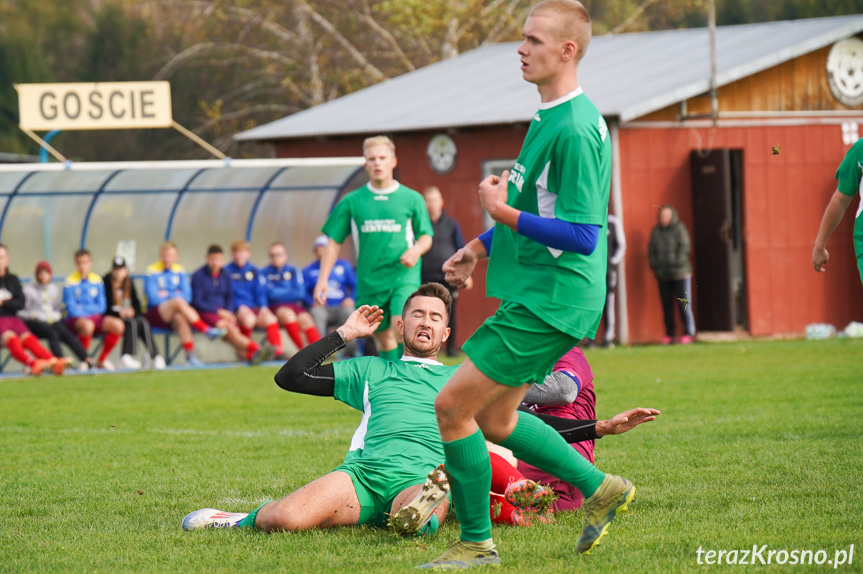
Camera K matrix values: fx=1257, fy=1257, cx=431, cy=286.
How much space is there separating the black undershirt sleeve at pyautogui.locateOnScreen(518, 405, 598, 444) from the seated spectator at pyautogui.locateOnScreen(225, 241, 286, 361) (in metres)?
11.2

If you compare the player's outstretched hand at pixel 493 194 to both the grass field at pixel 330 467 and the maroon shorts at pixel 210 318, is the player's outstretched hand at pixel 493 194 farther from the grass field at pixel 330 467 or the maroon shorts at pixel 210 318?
the maroon shorts at pixel 210 318

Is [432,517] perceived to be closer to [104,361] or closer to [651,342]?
[104,361]

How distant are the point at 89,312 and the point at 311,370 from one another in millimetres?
10970

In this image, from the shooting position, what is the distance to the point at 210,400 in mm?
11703

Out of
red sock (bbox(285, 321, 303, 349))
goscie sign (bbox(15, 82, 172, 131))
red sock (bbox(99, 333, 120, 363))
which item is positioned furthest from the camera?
goscie sign (bbox(15, 82, 172, 131))

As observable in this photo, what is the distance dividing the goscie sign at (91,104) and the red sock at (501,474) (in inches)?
570

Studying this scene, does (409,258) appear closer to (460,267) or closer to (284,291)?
(460,267)

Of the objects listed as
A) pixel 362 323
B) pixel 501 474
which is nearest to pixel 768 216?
pixel 501 474

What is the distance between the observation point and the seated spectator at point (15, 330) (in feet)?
49.1

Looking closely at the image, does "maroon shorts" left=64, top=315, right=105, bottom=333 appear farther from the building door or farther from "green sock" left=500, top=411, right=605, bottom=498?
"green sock" left=500, top=411, right=605, bottom=498

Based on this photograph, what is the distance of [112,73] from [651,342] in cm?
2728

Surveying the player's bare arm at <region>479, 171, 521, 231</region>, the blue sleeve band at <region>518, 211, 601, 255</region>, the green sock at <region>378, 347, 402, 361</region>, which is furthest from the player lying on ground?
the green sock at <region>378, 347, 402, 361</region>

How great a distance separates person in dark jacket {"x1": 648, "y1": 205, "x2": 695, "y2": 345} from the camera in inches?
680

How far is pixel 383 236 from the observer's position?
10055mm
